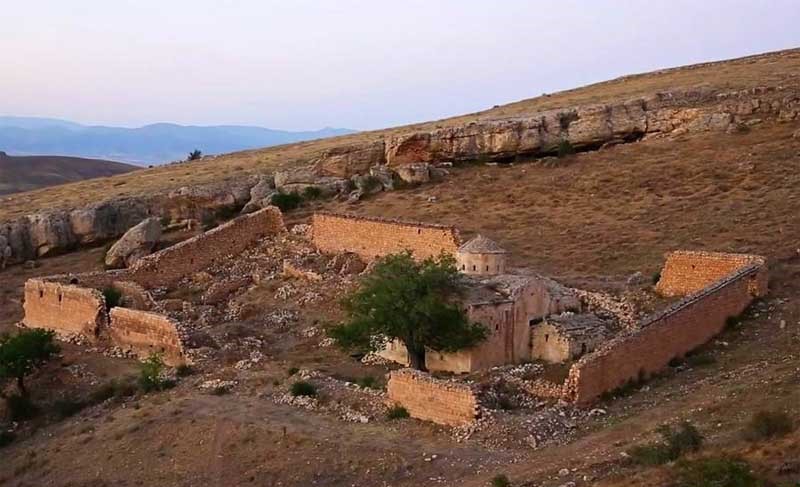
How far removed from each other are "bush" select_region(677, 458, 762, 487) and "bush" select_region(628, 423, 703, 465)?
79cm

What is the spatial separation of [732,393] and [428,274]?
619 cm

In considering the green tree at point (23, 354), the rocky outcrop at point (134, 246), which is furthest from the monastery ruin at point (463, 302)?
the rocky outcrop at point (134, 246)

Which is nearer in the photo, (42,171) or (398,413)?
(398,413)

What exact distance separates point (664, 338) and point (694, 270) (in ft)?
14.4

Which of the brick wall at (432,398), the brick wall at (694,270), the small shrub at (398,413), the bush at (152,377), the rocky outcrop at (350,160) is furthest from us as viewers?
the rocky outcrop at (350,160)

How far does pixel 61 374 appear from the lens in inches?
787

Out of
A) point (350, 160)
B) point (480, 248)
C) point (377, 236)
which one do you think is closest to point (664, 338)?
point (480, 248)

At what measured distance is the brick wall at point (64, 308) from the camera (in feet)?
71.2

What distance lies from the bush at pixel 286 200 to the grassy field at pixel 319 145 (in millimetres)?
5649

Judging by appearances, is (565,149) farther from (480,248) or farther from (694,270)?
(480,248)

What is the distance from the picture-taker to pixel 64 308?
22.7 meters

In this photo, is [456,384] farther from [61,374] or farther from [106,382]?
[61,374]

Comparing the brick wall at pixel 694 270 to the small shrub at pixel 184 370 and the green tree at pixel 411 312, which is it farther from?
the small shrub at pixel 184 370

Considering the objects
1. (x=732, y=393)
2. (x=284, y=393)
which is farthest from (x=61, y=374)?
(x=732, y=393)
